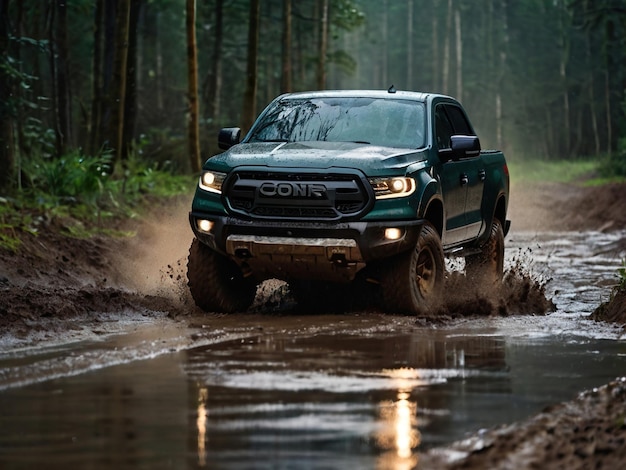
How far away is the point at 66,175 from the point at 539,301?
25.1 feet

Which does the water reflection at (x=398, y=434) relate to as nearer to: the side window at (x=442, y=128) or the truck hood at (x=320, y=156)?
the truck hood at (x=320, y=156)

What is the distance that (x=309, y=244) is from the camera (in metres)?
10.6

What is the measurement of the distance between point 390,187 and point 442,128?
79.2 inches

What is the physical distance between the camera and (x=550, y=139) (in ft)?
310

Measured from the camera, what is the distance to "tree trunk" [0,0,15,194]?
16.0 metres

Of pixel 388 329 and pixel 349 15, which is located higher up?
pixel 349 15

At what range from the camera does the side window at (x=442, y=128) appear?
12.2 meters

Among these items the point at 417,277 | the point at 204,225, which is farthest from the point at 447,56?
the point at 204,225

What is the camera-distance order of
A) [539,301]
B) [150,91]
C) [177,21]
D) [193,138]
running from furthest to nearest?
[177,21]
[150,91]
[193,138]
[539,301]

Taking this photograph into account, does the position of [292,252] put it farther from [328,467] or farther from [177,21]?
[177,21]

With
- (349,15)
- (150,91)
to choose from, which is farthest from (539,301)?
(150,91)

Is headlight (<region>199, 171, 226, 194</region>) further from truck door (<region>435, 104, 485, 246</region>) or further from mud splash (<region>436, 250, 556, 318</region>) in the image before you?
mud splash (<region>436, 250, 556, 318</region>)

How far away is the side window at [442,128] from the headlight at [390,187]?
1286mm

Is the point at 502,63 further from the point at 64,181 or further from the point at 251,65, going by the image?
the point at 64,181
